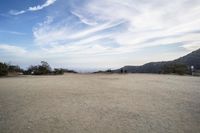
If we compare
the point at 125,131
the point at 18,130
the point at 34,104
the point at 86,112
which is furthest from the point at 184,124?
the point at 34,104

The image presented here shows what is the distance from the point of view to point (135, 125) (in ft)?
15.1

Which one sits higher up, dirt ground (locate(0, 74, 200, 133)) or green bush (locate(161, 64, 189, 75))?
green bush (locate(161, 64, 189, 75))

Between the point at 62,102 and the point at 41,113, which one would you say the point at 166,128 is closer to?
the point at 41,113

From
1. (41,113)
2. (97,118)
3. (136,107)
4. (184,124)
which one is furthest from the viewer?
(136,107)

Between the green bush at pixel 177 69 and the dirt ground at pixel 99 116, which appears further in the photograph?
the green bush at pixel 177 69

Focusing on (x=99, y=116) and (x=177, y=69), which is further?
(x=177, y=69)

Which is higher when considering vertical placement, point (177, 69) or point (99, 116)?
point (177, 69)

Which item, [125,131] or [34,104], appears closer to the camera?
[125,131]

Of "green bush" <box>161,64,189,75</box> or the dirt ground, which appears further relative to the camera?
"green bush" <box>161,64,189,75</box>

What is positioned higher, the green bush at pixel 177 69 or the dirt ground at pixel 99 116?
the green bush at pixel 177 69

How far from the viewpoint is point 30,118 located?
5.19 m

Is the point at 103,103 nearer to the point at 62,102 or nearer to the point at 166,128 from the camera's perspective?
the point at 62,102

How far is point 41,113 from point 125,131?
8.15 feet

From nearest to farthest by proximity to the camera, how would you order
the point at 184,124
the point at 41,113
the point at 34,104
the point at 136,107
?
the point at 184,124
the point at 41,113
the point at 136,107
the point at 34,104
